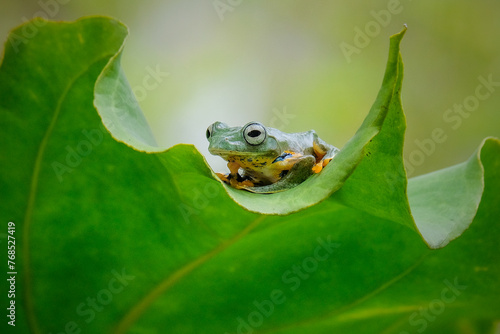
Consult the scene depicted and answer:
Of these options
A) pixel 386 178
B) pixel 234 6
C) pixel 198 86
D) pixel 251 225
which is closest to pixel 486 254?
pixel 386 178

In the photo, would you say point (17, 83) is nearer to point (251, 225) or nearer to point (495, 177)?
point (251, 225)

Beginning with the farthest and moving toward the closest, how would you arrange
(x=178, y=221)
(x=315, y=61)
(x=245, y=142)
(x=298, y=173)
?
(x=315, y=61) < (x=245, y=142) < (x=298, y=173) < (x=178, y=221)

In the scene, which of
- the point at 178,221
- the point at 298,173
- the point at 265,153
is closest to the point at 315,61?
the point at 265,153

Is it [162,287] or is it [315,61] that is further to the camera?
[315,61]

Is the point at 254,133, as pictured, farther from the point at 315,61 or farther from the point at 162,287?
the point at 315,61

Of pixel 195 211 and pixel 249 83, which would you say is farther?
pixel 249 83

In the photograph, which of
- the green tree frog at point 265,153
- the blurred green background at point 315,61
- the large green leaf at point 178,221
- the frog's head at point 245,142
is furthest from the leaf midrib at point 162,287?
the blurred green background at point 315,61

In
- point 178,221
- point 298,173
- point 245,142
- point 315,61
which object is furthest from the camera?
point 315,61
